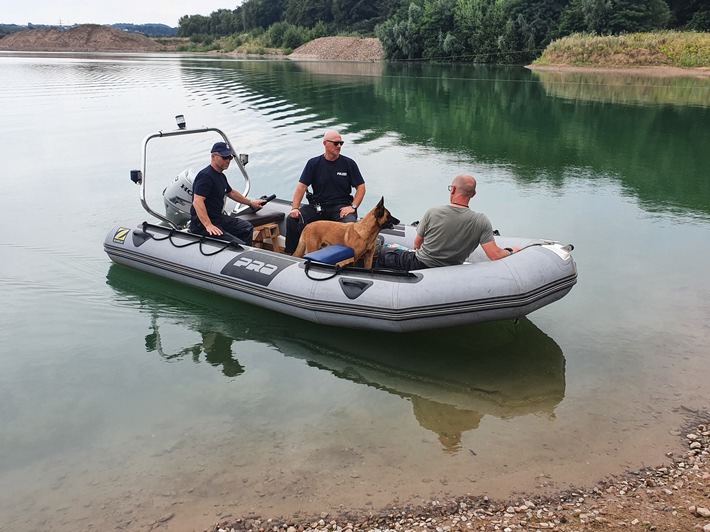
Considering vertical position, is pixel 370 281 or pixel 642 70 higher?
pixel 642 70

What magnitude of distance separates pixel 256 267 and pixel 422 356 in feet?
5.93

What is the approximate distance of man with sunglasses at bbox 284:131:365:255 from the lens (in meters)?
6.31

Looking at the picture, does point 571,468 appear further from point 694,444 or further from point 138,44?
point 138,44

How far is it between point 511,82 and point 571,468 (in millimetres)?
29486

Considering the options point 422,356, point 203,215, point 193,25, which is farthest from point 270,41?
point 422,356

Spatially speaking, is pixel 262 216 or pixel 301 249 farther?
pixel 262 216

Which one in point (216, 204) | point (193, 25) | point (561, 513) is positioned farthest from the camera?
point (193, 25)

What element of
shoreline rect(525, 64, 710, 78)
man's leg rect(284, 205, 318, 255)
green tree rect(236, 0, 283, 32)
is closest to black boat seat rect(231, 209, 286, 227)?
man's leg rect(284, 205, 318, 255)

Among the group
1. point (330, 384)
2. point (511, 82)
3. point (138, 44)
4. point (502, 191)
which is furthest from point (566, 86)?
point (138, 44)

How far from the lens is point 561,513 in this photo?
3.27 metres

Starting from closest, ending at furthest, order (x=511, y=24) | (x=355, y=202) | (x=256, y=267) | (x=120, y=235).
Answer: (x=256, y=267)
(x=355, y=202)
(x=120, y=235)
(x=511, y=24)

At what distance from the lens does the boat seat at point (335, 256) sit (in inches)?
212

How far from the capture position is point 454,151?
1367cm

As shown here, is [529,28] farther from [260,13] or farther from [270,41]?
[260,13]
